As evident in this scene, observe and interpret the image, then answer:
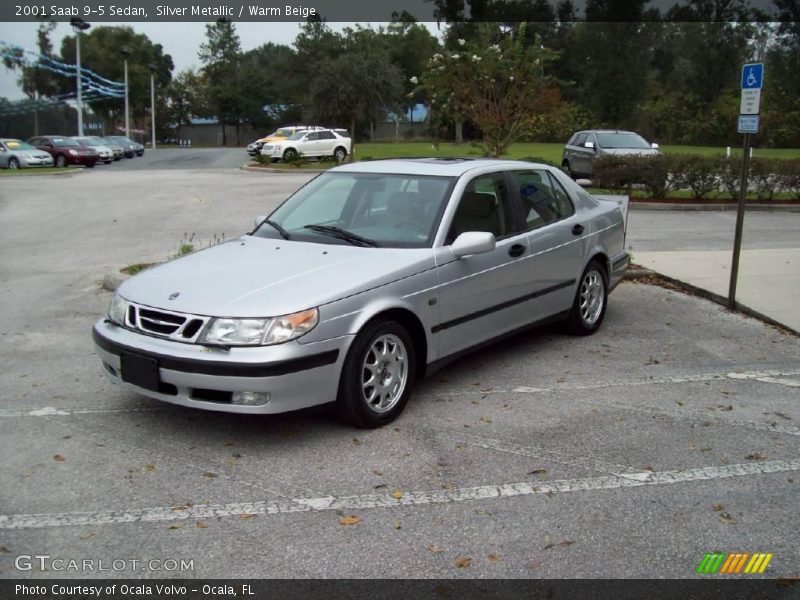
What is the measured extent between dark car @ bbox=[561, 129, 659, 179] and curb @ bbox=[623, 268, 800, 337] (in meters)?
11.3

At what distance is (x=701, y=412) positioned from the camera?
528cm

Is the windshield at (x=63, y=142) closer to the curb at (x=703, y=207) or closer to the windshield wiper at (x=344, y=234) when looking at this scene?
the curb at (x=703, y=207)

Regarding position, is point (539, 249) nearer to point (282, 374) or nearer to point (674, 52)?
point (282, 374)

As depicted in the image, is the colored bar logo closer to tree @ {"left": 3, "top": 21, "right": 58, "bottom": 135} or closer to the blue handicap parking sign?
the blue handicap parking sign

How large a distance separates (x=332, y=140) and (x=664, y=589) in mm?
34008

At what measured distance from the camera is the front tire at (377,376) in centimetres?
467

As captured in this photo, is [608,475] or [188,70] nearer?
[608,475]

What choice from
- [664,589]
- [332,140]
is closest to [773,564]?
[664,589]

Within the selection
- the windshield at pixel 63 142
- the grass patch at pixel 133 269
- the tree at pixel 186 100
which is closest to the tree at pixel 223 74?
the tree at pixel 186 100

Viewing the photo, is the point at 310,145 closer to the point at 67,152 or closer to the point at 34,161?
the point at 67,152

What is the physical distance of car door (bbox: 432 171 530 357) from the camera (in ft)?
17.5

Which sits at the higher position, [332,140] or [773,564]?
[332,140]

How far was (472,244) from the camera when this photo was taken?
5.28 m

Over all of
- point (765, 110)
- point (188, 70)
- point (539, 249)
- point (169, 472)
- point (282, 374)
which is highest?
point (188, 70)
